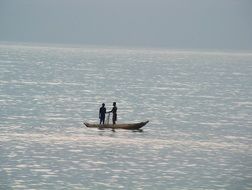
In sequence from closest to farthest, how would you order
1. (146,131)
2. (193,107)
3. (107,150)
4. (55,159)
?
1. (55,159)
2. (107,150)
3. (146,131)
4. (193,107)

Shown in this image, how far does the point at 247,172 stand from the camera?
142 feet

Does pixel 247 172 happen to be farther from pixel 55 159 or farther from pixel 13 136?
pixel 13 136

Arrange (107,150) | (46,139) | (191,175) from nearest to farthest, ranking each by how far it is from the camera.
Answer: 1. (191,175)
2. (107,150)
3. (46,139)

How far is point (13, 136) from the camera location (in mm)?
54969

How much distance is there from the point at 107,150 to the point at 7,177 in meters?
10.7

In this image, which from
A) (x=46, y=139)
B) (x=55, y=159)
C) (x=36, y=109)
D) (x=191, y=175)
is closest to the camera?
(x=191, y=175)

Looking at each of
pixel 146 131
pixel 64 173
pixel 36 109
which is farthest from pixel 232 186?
pixel 36 109

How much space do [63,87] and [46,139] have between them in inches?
2576

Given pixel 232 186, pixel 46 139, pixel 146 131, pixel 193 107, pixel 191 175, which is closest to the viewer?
pixel 232 186

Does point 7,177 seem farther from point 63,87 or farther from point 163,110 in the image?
point 63,87

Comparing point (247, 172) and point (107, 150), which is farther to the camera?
point (107, 150)

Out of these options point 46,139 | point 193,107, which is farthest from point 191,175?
point 193,107

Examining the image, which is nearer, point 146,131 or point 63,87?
point 146,131

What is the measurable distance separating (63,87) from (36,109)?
135 feet
